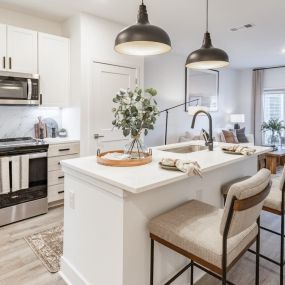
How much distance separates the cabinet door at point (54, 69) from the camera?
11.5 feet

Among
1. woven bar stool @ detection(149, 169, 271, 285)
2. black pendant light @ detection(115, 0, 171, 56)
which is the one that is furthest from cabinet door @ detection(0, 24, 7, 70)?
woven bar stool @ detection(149, 169, 271, 285)

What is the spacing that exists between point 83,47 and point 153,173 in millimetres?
2599

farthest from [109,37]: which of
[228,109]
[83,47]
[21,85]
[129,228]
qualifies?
[228,109]

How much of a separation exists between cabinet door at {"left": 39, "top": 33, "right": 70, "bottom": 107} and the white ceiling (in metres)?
0.40

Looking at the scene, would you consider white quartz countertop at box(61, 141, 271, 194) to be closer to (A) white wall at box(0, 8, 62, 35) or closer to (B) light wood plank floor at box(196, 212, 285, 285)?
(B) light wood plank floor at box(196, 212, 285, 285)

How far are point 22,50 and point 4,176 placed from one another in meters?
1.65

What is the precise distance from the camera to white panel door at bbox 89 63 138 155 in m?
3.68

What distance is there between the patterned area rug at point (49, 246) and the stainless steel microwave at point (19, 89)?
1692 millimetres

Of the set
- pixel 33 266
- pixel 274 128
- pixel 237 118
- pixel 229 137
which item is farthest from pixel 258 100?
pixel 33 266

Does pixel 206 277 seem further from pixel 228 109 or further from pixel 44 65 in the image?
pixel 228 109

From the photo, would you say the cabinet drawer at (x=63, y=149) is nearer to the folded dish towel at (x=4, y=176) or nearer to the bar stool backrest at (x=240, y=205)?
the folded dish towel at (x=4, y=176)

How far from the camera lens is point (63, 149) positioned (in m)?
3.49

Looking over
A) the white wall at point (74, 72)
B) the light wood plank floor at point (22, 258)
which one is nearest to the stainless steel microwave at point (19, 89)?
the white wall at point (74, 72)

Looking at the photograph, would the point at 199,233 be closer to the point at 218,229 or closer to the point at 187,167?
the point at 218,229
